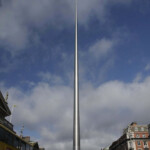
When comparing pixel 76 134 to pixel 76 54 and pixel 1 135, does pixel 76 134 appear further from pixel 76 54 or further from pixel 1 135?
pixel 1 135

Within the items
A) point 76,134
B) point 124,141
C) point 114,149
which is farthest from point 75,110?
point 114,149

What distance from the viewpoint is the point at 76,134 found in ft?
36.0

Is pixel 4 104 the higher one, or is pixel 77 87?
pixel 4 104

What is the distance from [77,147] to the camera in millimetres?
10344

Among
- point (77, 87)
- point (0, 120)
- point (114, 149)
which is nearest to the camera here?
point (77, 87)

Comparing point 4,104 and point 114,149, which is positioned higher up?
point 4,104

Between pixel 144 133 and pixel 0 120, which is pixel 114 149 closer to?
pixel 144 133

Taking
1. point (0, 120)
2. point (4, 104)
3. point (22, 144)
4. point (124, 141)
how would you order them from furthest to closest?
point (124, 141), point (4, 104), point (0, 120), point (22, 144)

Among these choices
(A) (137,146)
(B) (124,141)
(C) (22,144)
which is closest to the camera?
(C) (22,144)

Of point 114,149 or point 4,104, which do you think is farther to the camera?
point 114,149

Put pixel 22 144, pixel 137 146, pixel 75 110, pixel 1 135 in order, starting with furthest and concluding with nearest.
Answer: pixel 137 146
pixel 22 144
pixel 1 135
pixel 75 110

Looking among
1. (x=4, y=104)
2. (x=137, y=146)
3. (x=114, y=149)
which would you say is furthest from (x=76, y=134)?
(x=114, y=149)

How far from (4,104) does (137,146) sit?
2610 inches

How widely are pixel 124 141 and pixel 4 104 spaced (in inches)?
2778
